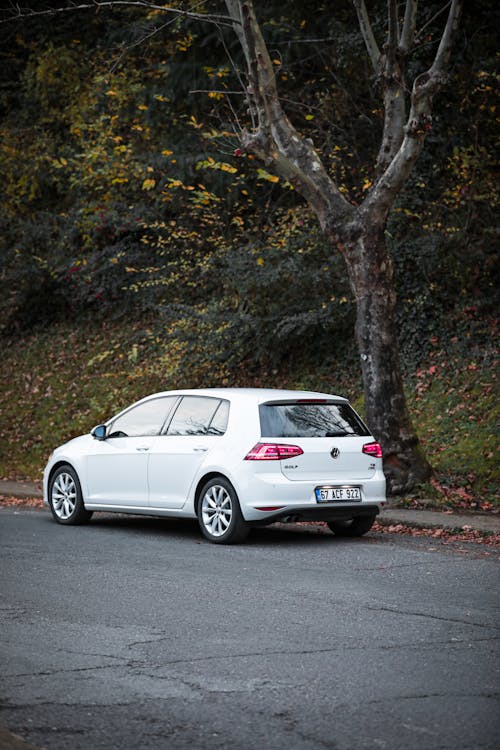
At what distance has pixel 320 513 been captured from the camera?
11328 millimetres

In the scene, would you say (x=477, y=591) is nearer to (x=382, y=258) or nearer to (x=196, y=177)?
(x=382, y=258)

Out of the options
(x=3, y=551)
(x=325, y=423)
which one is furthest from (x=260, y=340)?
(x=3, y=551)

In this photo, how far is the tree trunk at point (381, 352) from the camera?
14.6 metres

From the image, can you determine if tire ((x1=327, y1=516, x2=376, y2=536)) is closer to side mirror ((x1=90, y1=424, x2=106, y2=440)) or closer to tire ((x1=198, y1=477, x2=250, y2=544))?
tire ((x1=198, y1=477, x2=250, y2=544))

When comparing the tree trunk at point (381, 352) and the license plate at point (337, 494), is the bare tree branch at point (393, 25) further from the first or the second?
the license plate at point (337, 494)

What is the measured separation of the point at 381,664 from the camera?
6168 millimetres

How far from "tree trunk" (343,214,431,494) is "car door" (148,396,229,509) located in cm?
344

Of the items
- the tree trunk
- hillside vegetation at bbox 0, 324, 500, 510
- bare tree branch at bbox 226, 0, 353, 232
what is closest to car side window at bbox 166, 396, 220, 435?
the tree trunk

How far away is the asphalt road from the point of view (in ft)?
16.4

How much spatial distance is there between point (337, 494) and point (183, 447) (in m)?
1.81

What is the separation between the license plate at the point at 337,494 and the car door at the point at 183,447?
125cm

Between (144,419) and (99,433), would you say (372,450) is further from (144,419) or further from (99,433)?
(99,433)

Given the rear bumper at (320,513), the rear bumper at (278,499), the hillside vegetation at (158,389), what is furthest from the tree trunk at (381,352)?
the rear bumper at (278,499)

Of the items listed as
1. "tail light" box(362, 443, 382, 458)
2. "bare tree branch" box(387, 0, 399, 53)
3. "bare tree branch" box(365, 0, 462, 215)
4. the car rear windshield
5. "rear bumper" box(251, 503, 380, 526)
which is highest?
"bare tree branch" box(387, 0, 399, 53)
